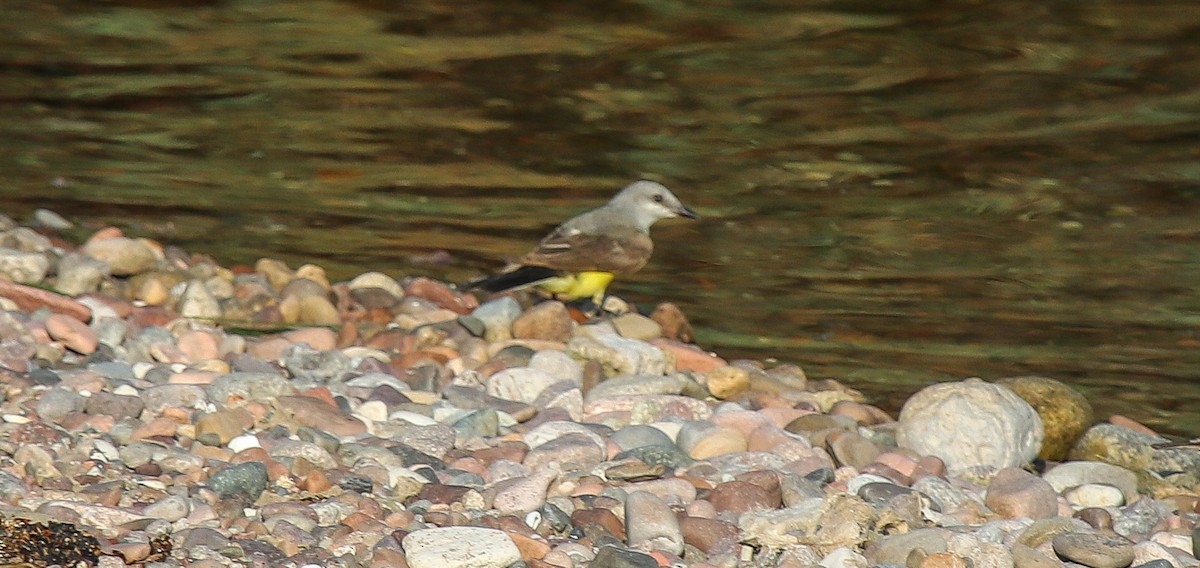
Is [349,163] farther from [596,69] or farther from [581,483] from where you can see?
[581,483]

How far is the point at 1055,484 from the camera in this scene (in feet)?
14.6

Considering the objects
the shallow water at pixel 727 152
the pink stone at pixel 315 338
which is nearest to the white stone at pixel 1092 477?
the shallow water at pixel 727 152

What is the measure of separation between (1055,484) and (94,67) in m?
6.30

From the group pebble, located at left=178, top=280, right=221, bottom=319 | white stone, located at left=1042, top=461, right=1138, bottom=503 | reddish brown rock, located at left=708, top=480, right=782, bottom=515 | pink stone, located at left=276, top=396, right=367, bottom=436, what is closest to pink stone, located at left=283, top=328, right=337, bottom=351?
pebble, located at left=178, top=280, right=221, bottom=319

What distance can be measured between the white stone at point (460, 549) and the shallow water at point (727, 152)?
239 cm

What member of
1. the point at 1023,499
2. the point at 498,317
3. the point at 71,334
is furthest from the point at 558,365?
the point at 1023,499

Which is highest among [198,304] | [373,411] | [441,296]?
[373,411]

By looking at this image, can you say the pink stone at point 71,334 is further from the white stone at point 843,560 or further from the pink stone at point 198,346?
the white stone at point 843,560

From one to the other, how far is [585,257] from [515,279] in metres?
0.29

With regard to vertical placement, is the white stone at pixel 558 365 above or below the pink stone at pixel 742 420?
below

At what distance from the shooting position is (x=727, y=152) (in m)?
7.97

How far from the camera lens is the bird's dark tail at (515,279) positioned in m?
5.98

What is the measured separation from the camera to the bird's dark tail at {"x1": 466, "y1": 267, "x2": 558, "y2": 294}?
598 cm

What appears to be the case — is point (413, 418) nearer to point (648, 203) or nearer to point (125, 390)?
point (125, 390)
